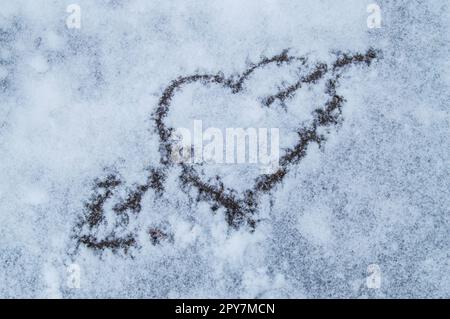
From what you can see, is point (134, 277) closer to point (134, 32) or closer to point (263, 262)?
point (263, 262)

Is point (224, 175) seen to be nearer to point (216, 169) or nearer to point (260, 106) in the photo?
point (216, 169)

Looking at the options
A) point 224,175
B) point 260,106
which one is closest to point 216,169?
point 224,175

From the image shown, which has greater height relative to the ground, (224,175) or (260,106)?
(260,106)

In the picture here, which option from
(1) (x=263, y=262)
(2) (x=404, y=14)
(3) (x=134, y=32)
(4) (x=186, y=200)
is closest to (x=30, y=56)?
(3) (x=134, y=32)
